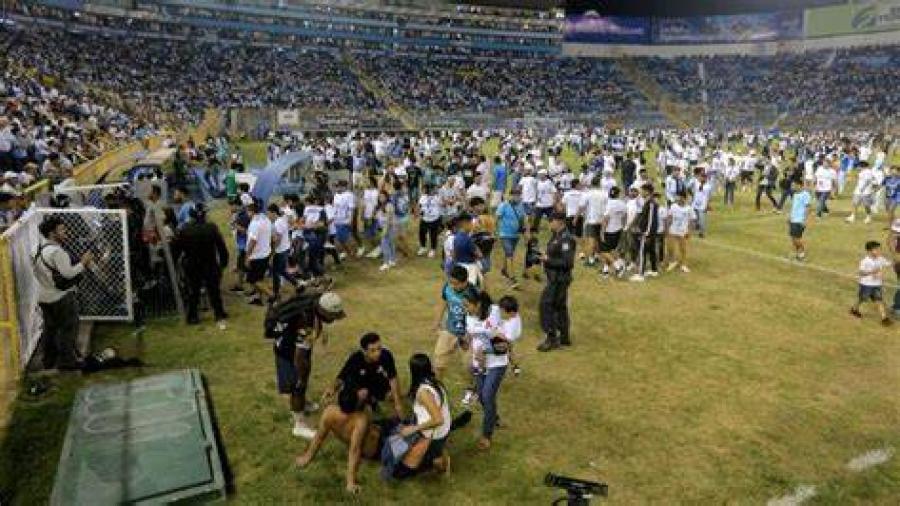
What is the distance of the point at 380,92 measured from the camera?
6206 centimetres

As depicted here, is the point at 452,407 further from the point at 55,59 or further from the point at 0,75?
the point at 55,59

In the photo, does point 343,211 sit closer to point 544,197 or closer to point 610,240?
point 544,197

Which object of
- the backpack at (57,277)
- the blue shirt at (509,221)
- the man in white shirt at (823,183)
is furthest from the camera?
the man in white shirt at (823,183)

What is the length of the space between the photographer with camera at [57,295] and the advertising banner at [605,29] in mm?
78145

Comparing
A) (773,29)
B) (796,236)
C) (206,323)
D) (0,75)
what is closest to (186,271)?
(206,323)

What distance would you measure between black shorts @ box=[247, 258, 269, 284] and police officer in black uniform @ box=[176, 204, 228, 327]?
2.10 ft

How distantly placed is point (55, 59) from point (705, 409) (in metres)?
46.9

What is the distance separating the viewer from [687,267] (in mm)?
14250

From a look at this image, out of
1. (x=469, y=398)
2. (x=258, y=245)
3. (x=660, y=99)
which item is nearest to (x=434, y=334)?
(x=469, y=398)

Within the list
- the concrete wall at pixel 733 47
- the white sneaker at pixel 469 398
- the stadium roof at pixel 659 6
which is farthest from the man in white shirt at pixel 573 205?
the concrete wall at pixel 733 47

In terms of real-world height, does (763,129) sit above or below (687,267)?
above

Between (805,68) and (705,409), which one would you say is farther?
(805,68)

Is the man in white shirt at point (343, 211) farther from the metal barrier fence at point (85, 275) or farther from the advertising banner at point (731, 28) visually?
the advertising banner at point (731, 28)

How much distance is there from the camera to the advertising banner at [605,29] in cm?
7806
